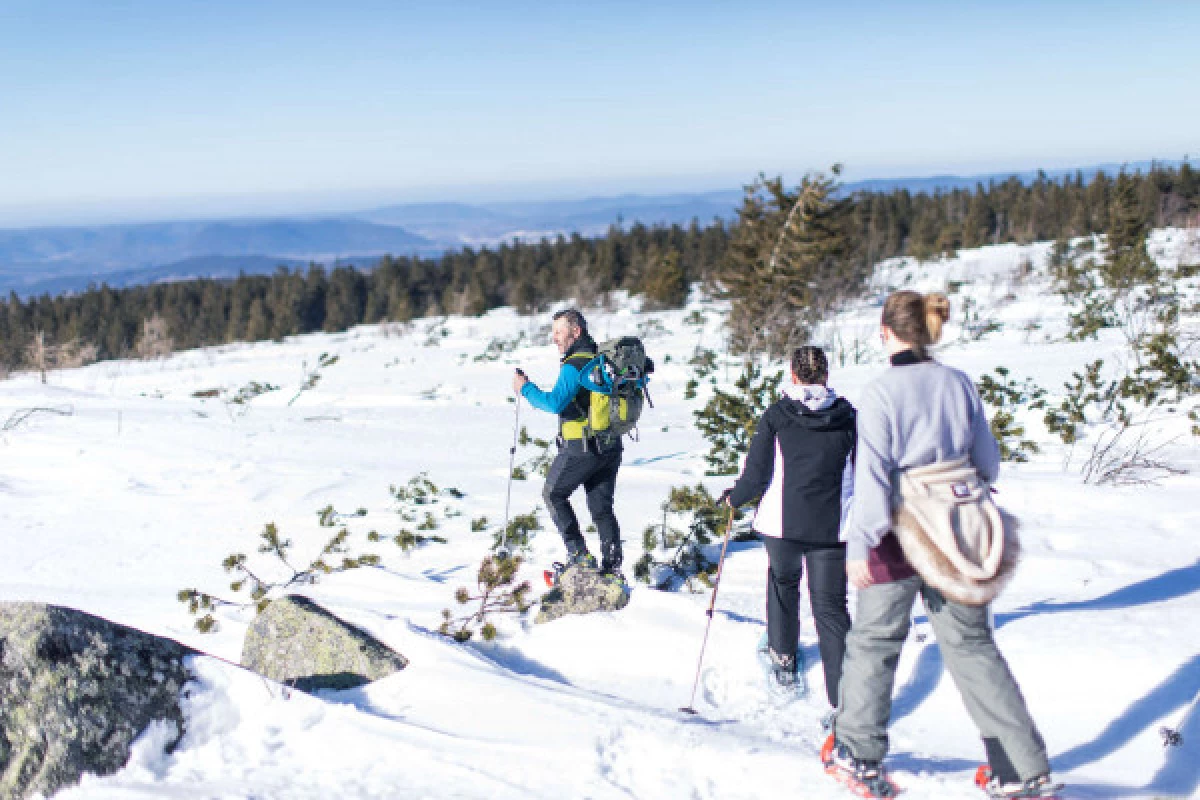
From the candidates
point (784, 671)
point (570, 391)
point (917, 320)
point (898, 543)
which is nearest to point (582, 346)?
point (570, 391)

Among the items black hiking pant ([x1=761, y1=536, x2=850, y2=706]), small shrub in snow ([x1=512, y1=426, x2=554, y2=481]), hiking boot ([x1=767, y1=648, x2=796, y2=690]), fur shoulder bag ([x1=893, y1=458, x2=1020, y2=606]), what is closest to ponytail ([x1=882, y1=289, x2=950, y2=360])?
fur shoulder bag ([x1=893, y1=458, x2=1020, y2=606])

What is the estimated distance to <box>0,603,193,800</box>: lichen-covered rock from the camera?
2.68m

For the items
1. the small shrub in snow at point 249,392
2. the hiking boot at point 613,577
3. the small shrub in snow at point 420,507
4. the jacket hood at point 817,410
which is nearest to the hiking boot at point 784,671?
the hiking boot at point 613,577

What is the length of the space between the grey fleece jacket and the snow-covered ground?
1.03 m

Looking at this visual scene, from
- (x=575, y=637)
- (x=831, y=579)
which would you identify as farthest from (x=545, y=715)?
(x=831, y=579)

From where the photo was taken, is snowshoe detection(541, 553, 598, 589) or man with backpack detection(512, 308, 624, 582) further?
snowshoe detection(541, 553, 598, 589)

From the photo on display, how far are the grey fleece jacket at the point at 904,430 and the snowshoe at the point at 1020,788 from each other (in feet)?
2.95

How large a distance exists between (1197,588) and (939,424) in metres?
3.08

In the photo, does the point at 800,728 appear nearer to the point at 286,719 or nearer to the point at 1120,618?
the point at 1120,618

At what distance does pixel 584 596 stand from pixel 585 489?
25.5 inches

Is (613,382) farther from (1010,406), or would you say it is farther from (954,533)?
(1010,406)

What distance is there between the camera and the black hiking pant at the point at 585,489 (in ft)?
15.3

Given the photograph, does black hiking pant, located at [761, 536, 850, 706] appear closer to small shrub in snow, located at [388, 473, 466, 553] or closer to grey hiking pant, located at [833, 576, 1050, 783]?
grey hiking pant, located at [833, 576, 1050, 783]

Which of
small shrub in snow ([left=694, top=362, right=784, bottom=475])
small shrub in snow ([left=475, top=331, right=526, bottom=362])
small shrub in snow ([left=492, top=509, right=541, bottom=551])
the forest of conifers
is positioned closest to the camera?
small shrub in snow ([left=492, top=509, right=541, bottom=551])
